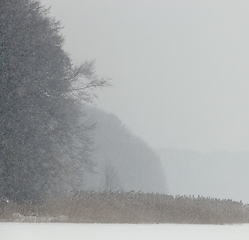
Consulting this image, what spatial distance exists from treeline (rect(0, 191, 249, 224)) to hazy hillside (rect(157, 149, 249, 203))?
122 meters

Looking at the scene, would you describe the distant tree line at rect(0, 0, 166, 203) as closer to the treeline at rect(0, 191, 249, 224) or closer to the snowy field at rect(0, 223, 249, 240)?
the treeline at rect(0, 191, 249, 224)

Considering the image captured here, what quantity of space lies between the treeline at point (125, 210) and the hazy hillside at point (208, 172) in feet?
401

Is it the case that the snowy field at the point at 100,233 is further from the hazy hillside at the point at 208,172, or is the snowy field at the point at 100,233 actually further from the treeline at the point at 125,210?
the hazy hillside at the point at 208,172

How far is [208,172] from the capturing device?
158 m

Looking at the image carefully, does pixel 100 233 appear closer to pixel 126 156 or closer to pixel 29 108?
pixel 29 108

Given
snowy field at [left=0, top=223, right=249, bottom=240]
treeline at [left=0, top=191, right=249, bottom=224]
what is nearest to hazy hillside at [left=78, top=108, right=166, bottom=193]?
treeline at [left=0, top=191, right=249, bottom=224]

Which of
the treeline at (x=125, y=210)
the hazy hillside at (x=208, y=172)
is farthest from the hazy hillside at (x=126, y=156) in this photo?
the hazy hillside at (x=208, y=172)

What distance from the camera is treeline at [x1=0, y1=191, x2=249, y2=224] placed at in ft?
38.1

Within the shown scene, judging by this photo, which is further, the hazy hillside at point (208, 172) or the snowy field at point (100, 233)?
the hazy hillside at point (208, 172)

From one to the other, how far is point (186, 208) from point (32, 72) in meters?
7.44

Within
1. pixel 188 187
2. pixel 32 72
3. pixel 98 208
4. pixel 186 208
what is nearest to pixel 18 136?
pixel 32 72

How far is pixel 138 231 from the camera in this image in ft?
32.3

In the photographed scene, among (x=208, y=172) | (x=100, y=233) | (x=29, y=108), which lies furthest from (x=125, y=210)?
(x=208, y=172)

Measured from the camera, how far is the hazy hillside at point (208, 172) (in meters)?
139
